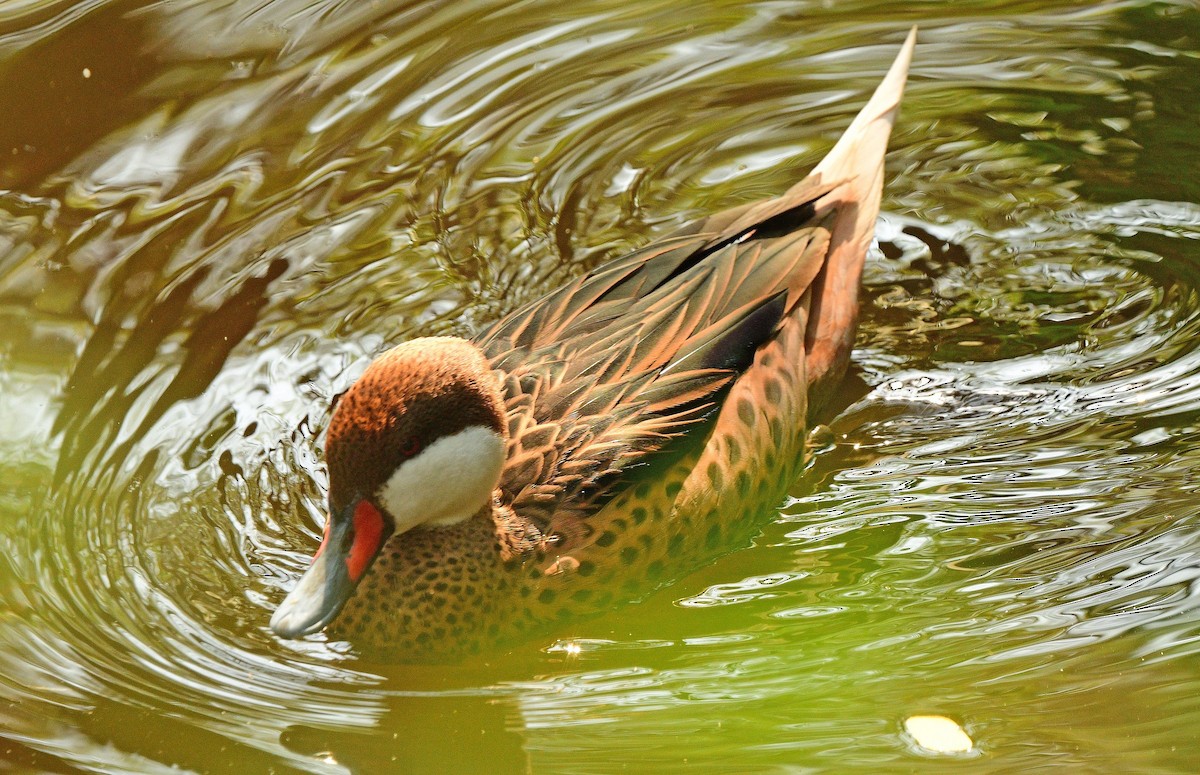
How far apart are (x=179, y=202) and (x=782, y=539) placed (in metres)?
2.81

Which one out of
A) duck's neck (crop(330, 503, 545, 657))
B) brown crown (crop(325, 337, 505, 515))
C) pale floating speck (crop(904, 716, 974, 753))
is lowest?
pale floating speck (crop(904, 716, 974, 753))

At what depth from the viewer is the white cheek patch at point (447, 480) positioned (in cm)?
343

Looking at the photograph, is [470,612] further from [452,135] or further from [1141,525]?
[452,135]

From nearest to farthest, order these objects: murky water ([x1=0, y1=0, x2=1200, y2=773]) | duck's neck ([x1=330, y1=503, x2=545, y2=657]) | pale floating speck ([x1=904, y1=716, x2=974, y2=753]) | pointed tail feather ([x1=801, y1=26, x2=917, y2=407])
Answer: pale floating speck ([x1=904, y1=716, x2=974, y2=753]), murky water ([x1=0, y1=0, x2=1200, y2=773]), duck's neck ([x1=330, y1=503, x2=545, y2=657]), pointed tail feather ([x1=801, y1=26, x2=917, y2=407])

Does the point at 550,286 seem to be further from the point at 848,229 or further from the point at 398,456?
the point at 398,456

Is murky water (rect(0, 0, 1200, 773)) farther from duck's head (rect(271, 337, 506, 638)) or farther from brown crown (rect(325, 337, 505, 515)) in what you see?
brown crown (rect(325, 337, 505, 515))

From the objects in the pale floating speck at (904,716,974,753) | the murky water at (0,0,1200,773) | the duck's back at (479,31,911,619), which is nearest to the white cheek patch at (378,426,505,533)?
the duck's back at (479,31,911,619)

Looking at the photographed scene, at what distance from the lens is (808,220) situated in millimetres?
4504

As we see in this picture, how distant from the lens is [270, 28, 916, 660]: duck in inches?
134

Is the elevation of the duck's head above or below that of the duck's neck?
above

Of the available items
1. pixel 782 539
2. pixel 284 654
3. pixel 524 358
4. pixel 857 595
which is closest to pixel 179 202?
pixel 524 358

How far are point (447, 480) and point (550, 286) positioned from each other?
5.33 ft

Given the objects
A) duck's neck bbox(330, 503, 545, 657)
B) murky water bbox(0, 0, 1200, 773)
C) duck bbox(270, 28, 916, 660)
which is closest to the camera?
murky water bbox(0, 0, 1200, 773)

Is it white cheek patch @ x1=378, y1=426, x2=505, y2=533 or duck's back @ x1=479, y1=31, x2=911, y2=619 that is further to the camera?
duck's back @ x1=479, y1=31, x2=911, y2=619
